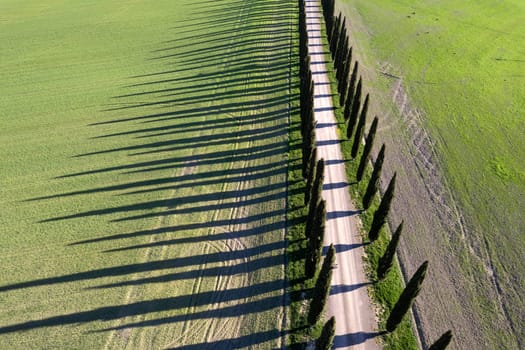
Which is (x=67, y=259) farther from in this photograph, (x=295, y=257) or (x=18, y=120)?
(x=18, y=120)

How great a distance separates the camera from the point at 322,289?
1952 cm

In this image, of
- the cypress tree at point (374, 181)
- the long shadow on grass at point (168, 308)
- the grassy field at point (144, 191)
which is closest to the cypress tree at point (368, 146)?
the cypress tree at point (374, 181)

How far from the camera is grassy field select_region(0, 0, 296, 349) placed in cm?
2122

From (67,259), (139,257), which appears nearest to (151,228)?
(139,257)

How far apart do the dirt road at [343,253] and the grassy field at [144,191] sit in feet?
12.3

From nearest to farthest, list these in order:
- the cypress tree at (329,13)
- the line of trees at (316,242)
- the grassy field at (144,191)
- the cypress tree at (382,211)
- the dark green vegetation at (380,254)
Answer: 1. the line of trees at (316,242)
2. the dark green vegetation at (380,254)
3. the grassy field at (144,191)
4. the cypress tree at (382,211)
5. the cypress tree at (329,13)

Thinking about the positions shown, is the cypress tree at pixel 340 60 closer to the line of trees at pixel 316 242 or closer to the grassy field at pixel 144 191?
the grassy field at pixel 144 191

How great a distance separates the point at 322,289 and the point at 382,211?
7.84m

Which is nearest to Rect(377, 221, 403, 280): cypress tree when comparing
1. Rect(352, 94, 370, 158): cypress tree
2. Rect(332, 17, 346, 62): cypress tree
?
Rect(352, 94, 370, 158): cypress tree

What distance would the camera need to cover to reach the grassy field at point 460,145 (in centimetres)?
2184

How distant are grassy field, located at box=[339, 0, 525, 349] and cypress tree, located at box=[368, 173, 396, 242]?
8.25 ft

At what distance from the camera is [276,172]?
1220 inches

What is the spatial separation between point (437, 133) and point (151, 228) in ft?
97.3

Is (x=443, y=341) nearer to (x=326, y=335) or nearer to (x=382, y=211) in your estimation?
(x=326, y=335)
